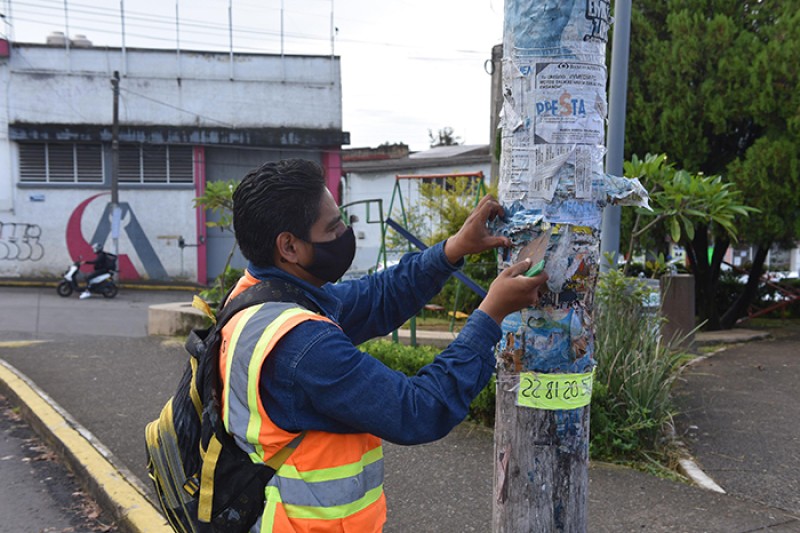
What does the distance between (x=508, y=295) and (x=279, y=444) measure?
0.68 meters

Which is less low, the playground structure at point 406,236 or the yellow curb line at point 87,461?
the playground structure at point 406,236

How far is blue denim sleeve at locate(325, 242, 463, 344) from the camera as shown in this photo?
8.24ft

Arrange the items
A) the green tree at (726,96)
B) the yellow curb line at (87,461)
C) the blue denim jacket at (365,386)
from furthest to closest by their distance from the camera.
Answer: the green tree at (726,96) < the yellow curb line at (87,461) < the blue denim jacket at (365,386)

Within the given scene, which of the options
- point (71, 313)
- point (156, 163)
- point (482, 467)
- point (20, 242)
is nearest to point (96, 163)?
point (156, 163)

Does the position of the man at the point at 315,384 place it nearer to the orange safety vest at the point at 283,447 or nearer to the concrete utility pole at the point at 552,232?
the orange safety vest at the point at 283,447

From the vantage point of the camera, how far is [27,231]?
969 inches

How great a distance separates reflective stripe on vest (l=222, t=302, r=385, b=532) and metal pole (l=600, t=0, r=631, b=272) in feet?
18.8

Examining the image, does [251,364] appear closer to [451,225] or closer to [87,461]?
[87,461]

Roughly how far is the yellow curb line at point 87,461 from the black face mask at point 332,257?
2.72m

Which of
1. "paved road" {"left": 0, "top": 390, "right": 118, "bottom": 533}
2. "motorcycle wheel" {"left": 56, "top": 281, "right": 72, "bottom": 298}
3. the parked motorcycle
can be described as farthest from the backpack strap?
"motorcycle wheel" {"left": 56, "top": 281, "right": 72, "bottom": 298}

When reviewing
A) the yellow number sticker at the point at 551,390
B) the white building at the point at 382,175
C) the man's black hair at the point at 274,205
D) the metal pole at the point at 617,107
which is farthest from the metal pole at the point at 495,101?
the man's black hair at the point at 274,205

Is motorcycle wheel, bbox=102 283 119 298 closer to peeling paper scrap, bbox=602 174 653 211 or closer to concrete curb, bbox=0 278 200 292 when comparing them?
concrete curb, bbox=0 278 200 292

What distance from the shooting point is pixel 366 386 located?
1.80 m

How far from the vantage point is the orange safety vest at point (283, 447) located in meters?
1.83
